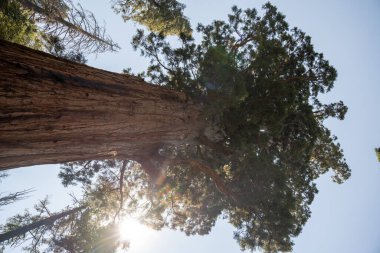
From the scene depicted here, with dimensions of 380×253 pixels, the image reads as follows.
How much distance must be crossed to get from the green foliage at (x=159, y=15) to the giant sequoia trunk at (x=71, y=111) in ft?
21.4

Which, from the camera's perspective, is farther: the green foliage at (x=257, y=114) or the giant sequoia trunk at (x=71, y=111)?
the green foliage at (x=257, y=114)

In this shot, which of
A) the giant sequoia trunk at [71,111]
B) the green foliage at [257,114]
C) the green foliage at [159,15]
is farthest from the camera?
the green foliage at [159,15]

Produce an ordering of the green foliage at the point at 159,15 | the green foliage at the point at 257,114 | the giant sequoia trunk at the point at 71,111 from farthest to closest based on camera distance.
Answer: the green foliage at the point at 159,15, the green foliage at the point at 257,114, the giant sequoia trunk at the point at 71,111

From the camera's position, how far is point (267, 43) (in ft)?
27.5

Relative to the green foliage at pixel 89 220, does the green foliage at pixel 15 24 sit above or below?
above

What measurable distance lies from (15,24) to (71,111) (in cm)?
738

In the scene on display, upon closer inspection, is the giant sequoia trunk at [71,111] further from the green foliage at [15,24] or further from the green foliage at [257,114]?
the green foliage at [15,24]

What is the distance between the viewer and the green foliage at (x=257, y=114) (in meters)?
7.88

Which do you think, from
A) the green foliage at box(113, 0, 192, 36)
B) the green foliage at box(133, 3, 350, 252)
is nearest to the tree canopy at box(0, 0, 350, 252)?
the green foliage at box(133, 3, 350, 252)

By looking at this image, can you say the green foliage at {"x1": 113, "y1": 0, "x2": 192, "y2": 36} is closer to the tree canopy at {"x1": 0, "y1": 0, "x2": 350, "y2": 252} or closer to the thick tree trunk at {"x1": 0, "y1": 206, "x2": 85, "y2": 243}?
the tree canopy at {"x1": 0, "y1": 0, "x2": 350, "y2": 252}

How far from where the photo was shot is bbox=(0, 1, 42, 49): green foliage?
917 cm

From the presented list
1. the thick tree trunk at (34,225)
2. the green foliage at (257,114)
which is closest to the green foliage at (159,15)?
the green foliage at (257,114)

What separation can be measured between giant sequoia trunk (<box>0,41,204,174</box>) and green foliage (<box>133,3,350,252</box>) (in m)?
1.39

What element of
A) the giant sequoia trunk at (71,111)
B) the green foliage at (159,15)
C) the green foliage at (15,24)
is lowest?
the giant sequoia trunk at (71,111)
